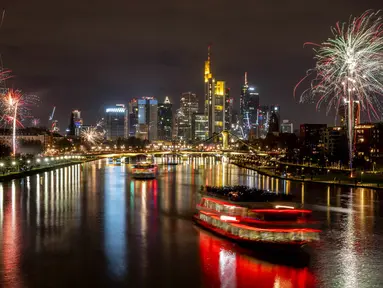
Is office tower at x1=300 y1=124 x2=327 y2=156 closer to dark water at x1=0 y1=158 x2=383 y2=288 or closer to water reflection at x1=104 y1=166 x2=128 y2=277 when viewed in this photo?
water reflection at x1=104 y1=166 x2=128 y2=277

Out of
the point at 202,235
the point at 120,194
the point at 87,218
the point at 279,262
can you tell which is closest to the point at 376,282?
the point at 279,262

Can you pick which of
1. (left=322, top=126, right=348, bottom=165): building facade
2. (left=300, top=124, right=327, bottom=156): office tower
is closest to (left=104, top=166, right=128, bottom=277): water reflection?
(left=300, top=124, right=327, bottom=156): office tower

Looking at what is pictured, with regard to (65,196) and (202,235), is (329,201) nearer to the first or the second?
(202,235)

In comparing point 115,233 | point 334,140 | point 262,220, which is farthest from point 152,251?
point 334,140

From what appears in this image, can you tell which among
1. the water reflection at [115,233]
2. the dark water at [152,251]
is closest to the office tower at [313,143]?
the water reflection at [115,233]

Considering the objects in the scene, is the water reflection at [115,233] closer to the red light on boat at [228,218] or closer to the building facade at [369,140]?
the red light on boat at [228,218]

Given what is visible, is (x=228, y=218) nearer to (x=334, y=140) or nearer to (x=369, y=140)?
(x=369, y=140)
